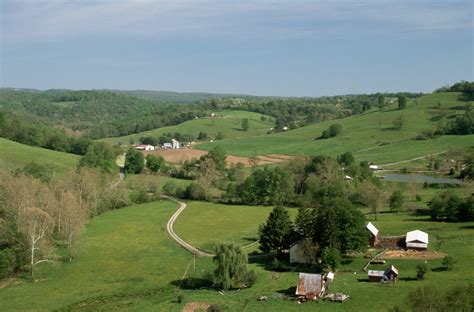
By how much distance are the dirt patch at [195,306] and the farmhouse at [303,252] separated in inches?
606

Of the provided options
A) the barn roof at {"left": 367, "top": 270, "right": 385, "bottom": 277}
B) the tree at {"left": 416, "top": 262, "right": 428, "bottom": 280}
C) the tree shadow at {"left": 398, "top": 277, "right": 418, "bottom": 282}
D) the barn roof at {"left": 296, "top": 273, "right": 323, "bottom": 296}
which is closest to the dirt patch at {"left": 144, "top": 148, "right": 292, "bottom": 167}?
the barn roof at {"left": 367, "top": 270, "right": 385, "bottom": 277}

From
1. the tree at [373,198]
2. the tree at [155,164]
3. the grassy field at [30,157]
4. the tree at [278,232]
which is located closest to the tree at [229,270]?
the tree at [278,232]

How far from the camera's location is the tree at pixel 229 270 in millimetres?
50906

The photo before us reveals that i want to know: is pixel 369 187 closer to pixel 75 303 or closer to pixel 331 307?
pixel 331 307

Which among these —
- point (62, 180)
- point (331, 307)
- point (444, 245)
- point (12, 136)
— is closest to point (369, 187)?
point (444, 245)

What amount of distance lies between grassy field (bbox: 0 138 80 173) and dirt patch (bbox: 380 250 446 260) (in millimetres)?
77874

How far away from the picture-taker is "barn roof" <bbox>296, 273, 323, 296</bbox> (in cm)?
4631

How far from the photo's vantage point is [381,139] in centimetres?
16512

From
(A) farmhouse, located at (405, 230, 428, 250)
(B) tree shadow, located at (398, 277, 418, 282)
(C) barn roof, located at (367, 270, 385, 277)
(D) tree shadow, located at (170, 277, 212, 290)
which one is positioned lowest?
(D) tree shadow, located at (170, 277, 212, 290)

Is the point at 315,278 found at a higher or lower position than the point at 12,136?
lower

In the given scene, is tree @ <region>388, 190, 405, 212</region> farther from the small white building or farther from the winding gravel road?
the small white building

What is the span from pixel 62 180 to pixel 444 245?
6074 centimetres

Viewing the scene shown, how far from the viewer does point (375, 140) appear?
165m

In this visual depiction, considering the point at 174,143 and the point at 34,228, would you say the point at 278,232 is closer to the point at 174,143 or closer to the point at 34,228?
the point at 34,228
